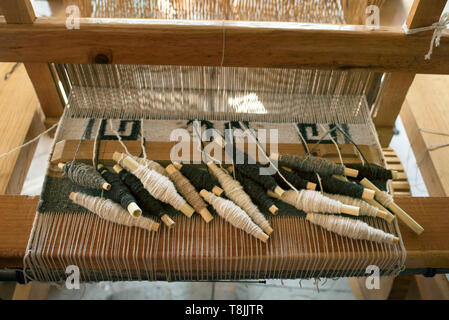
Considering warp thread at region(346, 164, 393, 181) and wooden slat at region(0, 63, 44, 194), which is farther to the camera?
wooden slat at region(0, 63, 44, 194)

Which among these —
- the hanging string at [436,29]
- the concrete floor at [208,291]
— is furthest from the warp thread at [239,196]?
the concrete floor at [208,291]

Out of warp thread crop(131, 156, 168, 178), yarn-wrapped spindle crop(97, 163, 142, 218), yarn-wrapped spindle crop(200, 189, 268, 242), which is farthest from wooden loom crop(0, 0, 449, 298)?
yarn-wrapped spindle crop(200, 189, 268, 242)

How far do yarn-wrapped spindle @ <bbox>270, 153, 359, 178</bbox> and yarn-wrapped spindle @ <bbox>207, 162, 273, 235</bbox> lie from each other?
188mm

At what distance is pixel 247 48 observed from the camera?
136 cm

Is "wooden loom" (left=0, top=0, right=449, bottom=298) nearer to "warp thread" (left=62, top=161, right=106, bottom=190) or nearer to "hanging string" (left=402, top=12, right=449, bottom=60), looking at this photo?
"hanging string" (left=402, top=12, right=449, bottom=60)

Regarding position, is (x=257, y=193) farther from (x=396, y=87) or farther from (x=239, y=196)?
(x=396, y=87)

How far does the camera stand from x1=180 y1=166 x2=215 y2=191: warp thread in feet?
4.49

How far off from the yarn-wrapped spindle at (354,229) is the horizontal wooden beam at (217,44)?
1.85 feet

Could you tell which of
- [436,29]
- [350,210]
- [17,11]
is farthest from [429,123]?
[17,11]

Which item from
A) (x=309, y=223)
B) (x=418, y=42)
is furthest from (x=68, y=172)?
(x=418, y=42)

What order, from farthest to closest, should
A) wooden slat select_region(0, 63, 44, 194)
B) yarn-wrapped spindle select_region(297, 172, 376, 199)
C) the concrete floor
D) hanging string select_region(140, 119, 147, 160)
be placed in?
the concrete floor → wooden slat select_region(0, 63, 44, 194) → hanging string select_region(140, 119, 147, 160) → yarn-wrapped spindle select_region(297, 172, 376, 199)

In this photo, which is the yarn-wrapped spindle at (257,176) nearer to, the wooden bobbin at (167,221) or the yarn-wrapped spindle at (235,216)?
the yarn-wrapped spindle at (235,216)
